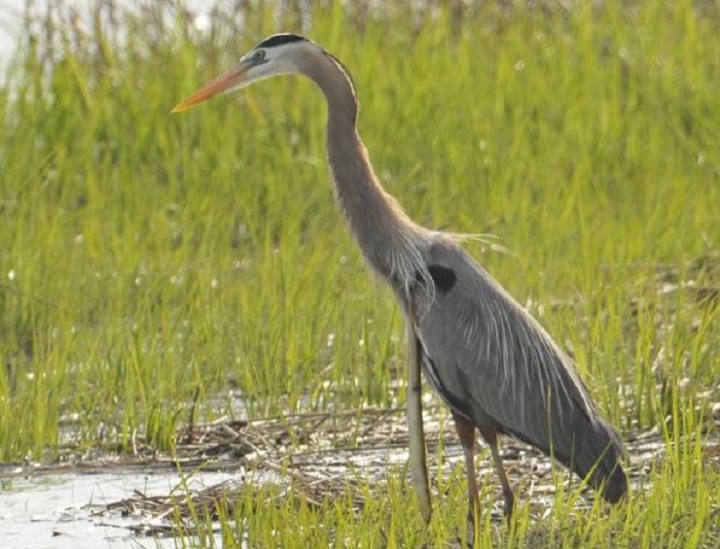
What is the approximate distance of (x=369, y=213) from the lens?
19.4 feet

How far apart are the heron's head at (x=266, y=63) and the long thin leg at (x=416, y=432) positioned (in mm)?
915

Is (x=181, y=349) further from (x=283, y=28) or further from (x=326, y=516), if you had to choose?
(x=283, y=28)

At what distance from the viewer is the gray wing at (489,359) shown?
19.2ft

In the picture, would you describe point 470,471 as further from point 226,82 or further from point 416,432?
point 226,82

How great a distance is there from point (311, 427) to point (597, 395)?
0.99m

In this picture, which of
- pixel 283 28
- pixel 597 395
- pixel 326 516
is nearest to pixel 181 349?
pixel 597 395

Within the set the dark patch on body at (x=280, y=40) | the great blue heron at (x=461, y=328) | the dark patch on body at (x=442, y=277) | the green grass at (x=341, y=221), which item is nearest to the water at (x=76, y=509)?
the green grass at (x=341, y=221)

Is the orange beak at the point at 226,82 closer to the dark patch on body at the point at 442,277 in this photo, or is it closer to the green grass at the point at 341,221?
the green grass at the point at 341,221

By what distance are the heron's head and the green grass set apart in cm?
76

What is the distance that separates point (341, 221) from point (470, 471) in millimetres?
3355

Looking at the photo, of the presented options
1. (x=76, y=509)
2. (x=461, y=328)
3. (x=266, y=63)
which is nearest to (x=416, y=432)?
(x=461, y=328)

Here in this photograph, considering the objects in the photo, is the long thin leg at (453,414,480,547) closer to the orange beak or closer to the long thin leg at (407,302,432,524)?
the long thin leg at (407,302,432,524)

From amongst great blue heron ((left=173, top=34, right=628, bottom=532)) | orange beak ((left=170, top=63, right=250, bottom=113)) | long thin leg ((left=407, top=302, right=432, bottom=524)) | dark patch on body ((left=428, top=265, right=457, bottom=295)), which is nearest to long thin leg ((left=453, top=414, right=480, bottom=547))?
great blue heron ((left=173, top=34, right=628, bottom=532))

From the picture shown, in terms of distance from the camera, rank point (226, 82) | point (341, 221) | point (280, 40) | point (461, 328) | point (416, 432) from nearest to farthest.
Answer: point (416, 432) → point (461, 328) → point (280, 40) → point (226, 82) → point (341, 221)
